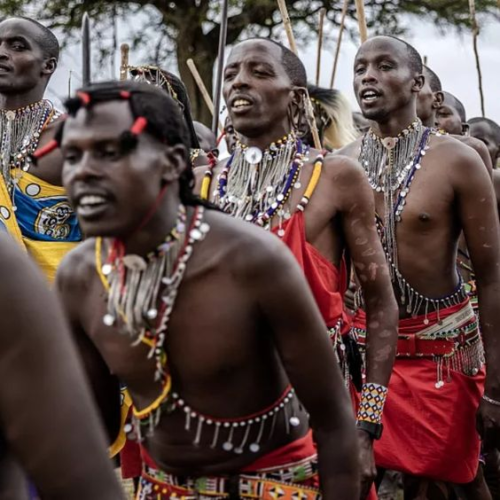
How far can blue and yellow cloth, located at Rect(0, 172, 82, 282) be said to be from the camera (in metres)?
4.75

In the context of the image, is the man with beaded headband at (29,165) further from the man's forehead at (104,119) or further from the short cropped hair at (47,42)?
the man's forehead at (104,119)

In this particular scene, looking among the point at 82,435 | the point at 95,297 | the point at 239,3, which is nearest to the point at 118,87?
the point at 95,297

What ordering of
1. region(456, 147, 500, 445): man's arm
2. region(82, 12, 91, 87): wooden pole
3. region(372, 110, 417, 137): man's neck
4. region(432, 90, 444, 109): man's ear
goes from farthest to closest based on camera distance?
region(432, 90, 444, 109): man's ear < region(82, 12, 91, 87): wooden pole < region(372, 110, 417, 137): man's neck < region(456, 147, 500, 445): man's arm

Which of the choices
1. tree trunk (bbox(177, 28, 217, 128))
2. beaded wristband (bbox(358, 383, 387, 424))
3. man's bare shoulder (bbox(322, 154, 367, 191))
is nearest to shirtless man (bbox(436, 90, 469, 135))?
man's bare shoulder (bbox(322, 154, 367, 191))

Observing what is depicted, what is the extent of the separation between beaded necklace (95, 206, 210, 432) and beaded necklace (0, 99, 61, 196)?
2.35 metres

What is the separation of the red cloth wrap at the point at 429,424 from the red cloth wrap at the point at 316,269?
111 cm

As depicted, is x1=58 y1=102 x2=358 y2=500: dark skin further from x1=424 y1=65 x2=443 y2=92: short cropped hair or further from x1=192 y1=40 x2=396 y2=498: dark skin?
x1=424 y1=65 x2=443 y2=92: short cropped hair

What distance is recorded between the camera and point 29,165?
4797 millimetres

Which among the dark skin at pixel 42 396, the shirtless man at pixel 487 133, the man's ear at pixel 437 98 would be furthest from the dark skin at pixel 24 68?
the shirtless man at pixel 487 133

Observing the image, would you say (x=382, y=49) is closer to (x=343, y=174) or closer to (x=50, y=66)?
(x=343, y=174)

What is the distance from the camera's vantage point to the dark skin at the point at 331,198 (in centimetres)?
359

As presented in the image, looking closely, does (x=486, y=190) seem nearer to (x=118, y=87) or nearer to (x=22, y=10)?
(x=118, y=87)

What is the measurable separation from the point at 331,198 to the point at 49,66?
2.06 m

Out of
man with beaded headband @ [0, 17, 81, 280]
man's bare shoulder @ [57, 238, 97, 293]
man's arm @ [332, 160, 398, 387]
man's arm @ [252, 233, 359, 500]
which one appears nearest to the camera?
man's arm @ [252, 233, 359, 500]
